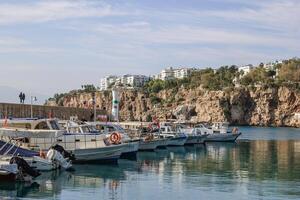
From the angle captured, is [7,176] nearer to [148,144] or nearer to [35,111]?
[148,144]

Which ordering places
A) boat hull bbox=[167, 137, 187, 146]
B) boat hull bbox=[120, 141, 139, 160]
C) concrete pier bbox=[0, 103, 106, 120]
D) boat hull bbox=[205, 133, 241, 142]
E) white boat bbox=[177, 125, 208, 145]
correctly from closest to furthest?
boat hull bbox=[120, 141, 139, 160] → boat hull bbox=[167, 137, 187, 146] → concrete pier bbox=[0, 103, 106, 120] → white boat bbox=[177, 125, 208, 145] → boat hull bbox=[205, 133, 241, 142]

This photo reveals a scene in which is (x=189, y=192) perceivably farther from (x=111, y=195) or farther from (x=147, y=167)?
(x=147, y=167)

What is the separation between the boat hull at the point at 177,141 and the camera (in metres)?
69.1

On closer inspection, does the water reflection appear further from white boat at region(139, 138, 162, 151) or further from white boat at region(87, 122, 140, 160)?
white boat at region(139, 138, 162, 151)

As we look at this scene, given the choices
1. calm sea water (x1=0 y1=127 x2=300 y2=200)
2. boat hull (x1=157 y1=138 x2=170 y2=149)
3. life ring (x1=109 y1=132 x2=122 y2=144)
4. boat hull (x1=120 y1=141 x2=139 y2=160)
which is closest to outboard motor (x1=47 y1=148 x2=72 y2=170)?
calm sea water (x1=0 y1=127 x2=300 y2=200)

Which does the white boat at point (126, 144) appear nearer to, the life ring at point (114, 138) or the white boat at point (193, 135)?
the life ring at point (114, 138)

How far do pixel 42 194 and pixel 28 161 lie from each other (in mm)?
6253

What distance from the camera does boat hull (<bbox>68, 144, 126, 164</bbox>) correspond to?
1761 inches

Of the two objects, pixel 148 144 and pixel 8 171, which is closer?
pixel 8 171

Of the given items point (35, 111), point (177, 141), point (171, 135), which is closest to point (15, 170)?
point (171, 135)

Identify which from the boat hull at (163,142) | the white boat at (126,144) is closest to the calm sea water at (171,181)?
the white boat at (126,144)

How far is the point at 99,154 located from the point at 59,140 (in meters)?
3.25

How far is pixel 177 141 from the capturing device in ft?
232

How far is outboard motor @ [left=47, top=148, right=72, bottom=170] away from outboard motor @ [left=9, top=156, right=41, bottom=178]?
10.2 feet
